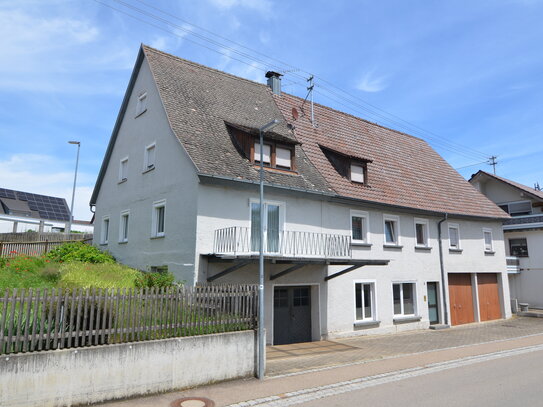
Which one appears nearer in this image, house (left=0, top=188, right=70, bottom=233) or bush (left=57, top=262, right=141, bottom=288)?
bush (left=57, top=262, right=141, bottom=288)

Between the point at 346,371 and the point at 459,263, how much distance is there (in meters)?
13.6

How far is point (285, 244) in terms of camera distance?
1499 cm

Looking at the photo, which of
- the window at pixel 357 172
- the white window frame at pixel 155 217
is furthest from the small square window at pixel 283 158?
the white window frame at pixel 155 217

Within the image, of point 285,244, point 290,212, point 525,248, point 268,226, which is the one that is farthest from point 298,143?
point 525,248

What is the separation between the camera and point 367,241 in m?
18.0

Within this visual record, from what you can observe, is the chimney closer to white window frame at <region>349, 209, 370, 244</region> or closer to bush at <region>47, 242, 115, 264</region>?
white window frame at <region>349, 209, 370, 244</region>

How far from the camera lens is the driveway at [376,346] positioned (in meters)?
11.9

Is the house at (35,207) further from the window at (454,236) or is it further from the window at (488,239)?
the window at (488,239)

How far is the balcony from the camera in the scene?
2663 centimetres

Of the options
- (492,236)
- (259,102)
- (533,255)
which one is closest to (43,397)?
(259,102)

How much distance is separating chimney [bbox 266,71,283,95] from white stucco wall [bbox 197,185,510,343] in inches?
327

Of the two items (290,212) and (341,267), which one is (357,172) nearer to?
(341,267)

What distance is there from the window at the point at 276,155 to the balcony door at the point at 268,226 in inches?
70.0

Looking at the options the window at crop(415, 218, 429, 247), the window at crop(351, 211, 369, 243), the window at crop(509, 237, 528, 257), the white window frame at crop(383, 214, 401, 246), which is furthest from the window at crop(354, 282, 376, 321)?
the window at crop(509, 237, 528, 257)
